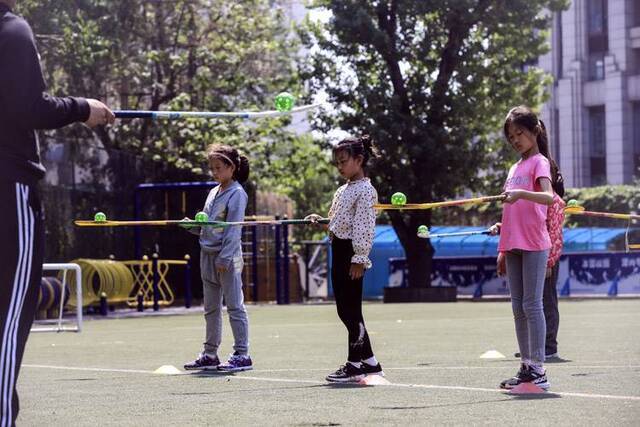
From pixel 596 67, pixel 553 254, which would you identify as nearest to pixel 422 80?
pixel 596 67

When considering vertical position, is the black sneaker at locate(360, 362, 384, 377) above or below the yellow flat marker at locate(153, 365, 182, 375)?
above

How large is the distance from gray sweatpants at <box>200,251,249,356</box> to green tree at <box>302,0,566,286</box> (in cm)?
2787

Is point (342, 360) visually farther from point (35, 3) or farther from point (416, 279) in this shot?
point (416, 279)

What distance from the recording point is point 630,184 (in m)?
60.9

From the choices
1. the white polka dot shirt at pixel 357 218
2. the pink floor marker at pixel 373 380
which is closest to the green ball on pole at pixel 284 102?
the white polka dot shirt at pixel 357 218

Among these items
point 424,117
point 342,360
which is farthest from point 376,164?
point 342,360

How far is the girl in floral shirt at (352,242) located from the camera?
9.08 metres

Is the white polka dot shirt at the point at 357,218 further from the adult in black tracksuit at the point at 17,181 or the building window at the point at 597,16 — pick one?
the building window at the point at 597,16

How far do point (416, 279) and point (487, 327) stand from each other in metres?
22.5

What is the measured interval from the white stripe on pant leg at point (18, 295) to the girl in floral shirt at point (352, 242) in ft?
13.4

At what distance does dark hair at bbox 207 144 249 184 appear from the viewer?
10.5 meters

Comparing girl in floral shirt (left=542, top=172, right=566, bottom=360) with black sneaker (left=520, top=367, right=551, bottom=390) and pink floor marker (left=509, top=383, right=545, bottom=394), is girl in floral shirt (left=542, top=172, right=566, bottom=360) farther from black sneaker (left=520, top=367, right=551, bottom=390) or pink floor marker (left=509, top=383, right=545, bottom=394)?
pink floor marker (left=509, top=383, right=545, bottom=394)

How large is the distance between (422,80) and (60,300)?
1979 cm

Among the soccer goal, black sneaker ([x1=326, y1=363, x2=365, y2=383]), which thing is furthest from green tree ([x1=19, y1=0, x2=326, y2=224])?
black sneaker ([x1=326, y1=363, x2=365, y2=383])
